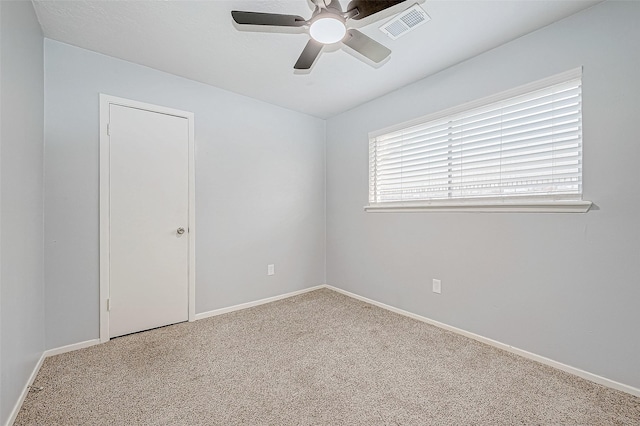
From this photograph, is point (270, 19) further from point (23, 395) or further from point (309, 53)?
point (23, 395)

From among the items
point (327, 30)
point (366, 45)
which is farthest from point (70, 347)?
point (366, 45)

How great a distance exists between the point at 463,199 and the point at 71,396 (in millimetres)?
3157

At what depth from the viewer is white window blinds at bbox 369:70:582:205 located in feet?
6.32

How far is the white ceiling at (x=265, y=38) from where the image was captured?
1830mm

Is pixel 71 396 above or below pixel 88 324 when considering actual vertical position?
below

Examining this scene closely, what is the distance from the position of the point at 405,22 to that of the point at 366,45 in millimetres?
438

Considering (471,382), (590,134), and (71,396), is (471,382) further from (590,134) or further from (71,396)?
(71,396)

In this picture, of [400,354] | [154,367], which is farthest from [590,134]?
[154,367]

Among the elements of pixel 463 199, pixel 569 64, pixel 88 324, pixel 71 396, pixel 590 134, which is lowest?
pixel 71 396

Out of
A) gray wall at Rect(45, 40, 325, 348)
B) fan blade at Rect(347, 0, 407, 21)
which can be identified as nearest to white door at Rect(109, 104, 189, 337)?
gray wall at Rect(45, 40, 325, 348)

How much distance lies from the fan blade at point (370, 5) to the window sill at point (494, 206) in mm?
1657

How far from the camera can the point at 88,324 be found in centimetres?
231

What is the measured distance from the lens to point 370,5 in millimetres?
1423

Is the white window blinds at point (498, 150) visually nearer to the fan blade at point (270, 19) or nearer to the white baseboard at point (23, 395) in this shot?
the fan blade at point (270, 19)
